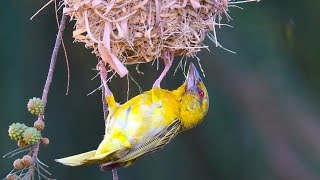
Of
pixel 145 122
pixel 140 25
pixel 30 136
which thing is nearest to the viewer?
pixel 30 136

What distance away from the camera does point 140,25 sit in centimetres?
201

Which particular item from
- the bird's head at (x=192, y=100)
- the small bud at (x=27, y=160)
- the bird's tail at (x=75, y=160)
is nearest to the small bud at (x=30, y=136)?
the small bud at (x=27, y=160)

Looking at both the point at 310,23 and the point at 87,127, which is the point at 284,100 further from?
the point at 87,127

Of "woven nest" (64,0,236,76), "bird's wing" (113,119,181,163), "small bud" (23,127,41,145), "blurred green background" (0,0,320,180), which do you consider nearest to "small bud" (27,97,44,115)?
"small bud" (23,127,41,145)

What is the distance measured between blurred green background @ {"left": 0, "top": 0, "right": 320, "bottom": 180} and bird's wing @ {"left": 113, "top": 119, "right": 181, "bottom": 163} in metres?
0.85

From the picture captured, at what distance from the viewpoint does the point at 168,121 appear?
7.51 ft

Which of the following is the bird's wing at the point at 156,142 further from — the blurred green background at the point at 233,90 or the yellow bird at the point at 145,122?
the blurred green background at the point at 233,90

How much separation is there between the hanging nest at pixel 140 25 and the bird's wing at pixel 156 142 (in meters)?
0.27

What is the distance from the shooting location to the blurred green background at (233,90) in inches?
126

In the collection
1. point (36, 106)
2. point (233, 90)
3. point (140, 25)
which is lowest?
point (233, 90)

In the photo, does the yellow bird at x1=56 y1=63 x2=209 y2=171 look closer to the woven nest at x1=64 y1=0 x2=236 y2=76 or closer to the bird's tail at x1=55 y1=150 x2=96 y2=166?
the bird's tail at x1=55 y1=150 x2=96 y2=166

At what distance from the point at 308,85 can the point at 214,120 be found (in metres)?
0.43

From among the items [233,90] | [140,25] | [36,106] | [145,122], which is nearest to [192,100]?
[145,122]

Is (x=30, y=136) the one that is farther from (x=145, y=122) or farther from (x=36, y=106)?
(x=145, y=122)
